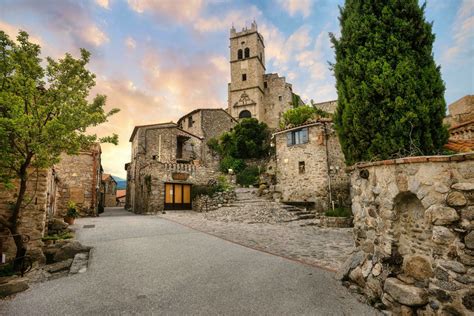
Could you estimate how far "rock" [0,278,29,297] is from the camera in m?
4.37

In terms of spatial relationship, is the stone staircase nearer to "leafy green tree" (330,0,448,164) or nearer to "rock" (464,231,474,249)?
"leafy green tree" (330,0,448,164)

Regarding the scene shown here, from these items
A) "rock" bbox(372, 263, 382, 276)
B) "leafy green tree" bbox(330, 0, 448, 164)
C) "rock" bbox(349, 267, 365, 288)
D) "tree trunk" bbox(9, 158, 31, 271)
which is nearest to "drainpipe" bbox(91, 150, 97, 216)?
"tree trunk" bbox(9, 158, 31, 271)

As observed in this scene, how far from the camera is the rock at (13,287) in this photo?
4.37 m

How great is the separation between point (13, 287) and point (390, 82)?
928 centimetres

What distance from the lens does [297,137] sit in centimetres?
1898

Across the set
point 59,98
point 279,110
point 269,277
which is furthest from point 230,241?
point 279,110

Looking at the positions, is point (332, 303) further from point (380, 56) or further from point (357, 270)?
point (380, 56)

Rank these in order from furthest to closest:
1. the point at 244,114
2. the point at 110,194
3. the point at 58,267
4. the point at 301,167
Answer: the point at 244,114 → the point at 110,194 → the point at 301,167 → the point at 58,267

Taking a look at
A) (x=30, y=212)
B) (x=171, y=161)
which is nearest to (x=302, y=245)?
(x=30, y=212)

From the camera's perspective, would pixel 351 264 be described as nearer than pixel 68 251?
Yes

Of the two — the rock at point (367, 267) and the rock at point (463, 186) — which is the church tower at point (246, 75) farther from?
the rock at point (463, 186)

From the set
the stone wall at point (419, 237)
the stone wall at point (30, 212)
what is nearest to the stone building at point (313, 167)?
the stone wall at point (419, 237)

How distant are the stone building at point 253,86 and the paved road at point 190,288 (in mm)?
36589

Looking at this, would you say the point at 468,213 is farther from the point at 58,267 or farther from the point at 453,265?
the point at 58,267
